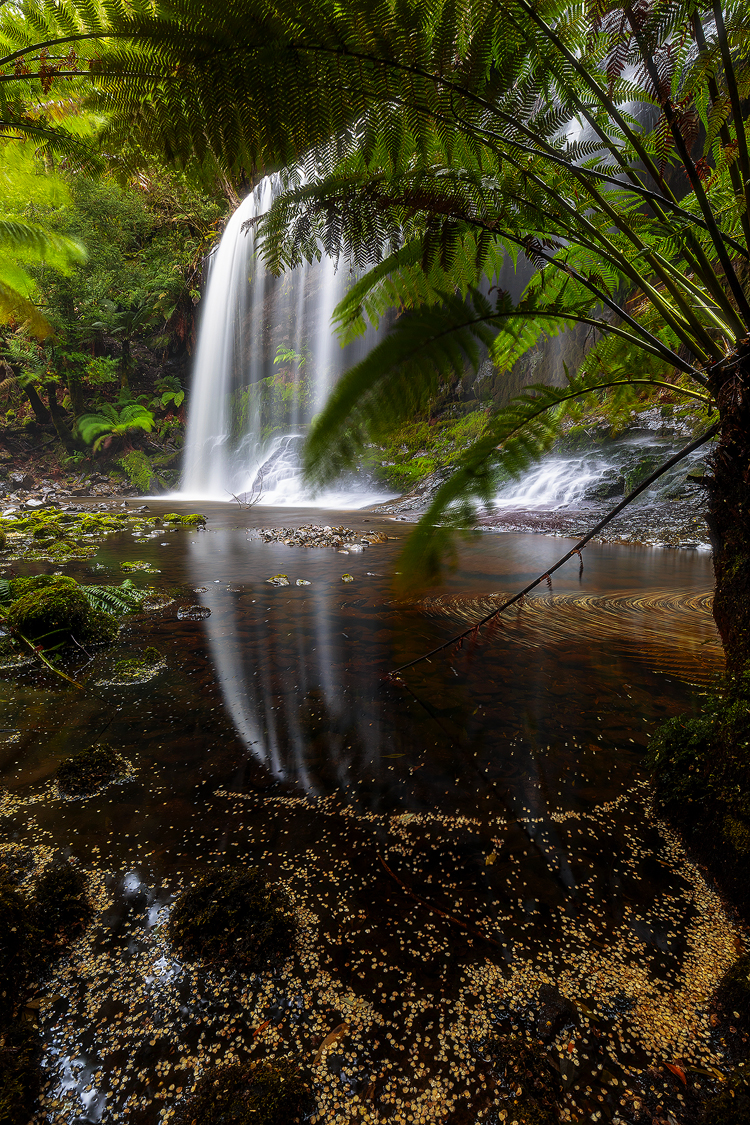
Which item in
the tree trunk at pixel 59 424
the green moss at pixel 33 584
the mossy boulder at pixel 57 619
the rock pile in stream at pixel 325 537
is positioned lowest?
the mossy boulder at pixel 57 619

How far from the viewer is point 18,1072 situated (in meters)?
0.72

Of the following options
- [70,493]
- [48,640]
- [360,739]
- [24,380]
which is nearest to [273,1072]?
[360,739]

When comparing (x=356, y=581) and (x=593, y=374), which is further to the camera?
(x=356, y=581)

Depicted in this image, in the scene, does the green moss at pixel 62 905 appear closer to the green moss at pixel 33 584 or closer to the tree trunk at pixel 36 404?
the green moss at pixel 33 584

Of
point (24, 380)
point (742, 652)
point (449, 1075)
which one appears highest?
point (24, 380)

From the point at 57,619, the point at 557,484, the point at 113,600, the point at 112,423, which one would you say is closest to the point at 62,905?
the point at 57,619

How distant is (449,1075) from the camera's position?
2.43 ft

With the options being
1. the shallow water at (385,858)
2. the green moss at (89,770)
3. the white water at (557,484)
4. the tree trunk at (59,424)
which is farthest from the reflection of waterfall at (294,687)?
the tree trunk at (59,424)

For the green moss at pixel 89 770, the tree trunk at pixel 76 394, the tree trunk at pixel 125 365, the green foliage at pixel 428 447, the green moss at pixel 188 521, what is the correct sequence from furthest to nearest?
1. the tree trunk at pixel 125 365
2. the tree trunk at pixel 76 394
3. the green moss at pixel 188 521
4. the green foliage at pixel 428 447
5. the green moss at pixel 89 770

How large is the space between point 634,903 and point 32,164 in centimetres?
571

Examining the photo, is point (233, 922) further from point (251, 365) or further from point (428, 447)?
point (251, 365)

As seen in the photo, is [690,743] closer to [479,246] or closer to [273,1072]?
[273,1072]

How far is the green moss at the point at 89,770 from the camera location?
4.68 feet

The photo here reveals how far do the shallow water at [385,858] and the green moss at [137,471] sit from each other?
16551 millimetres
